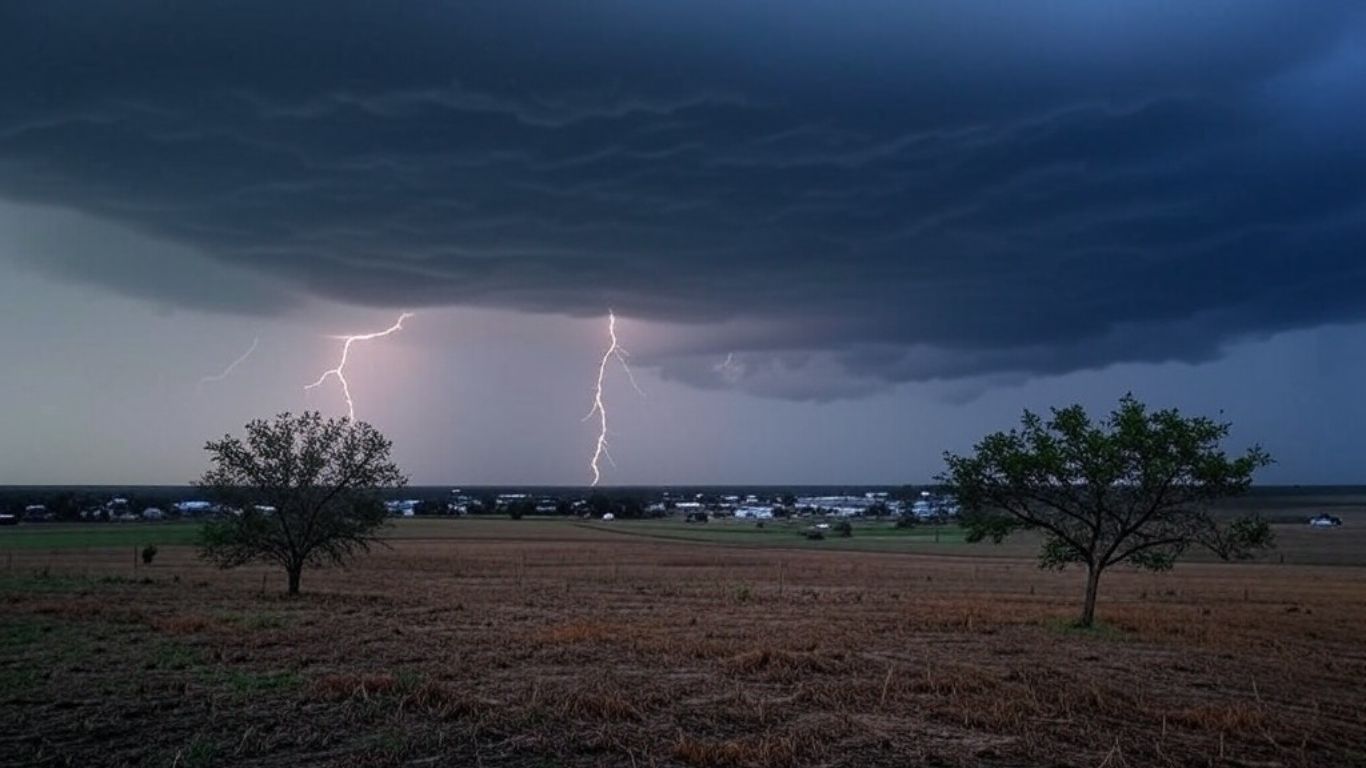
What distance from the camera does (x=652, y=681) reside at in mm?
18750

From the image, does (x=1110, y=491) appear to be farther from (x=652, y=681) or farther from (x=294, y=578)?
(x=294, y=578)

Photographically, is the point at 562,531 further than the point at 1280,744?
Yes

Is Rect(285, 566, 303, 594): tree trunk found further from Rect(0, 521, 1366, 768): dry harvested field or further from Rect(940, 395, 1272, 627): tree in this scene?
Rect(940, 395, 1272, 627): tree

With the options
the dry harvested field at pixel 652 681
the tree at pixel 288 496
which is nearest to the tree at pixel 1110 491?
the dry harvested field at pixel 652 681

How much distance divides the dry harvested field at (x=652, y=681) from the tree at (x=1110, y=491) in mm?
2856

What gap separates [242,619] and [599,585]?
980 inches

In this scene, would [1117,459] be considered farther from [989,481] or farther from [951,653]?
[951,653]

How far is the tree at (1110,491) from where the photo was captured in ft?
104

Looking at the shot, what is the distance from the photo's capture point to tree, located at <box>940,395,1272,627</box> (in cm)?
3164

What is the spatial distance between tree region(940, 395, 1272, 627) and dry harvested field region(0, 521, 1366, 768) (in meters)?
2.86

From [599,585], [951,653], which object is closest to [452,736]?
[951,653]

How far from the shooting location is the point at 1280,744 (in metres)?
15.0

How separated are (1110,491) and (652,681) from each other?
20.4m

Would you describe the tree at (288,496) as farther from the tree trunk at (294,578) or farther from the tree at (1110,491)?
the tree at (1110,491)
